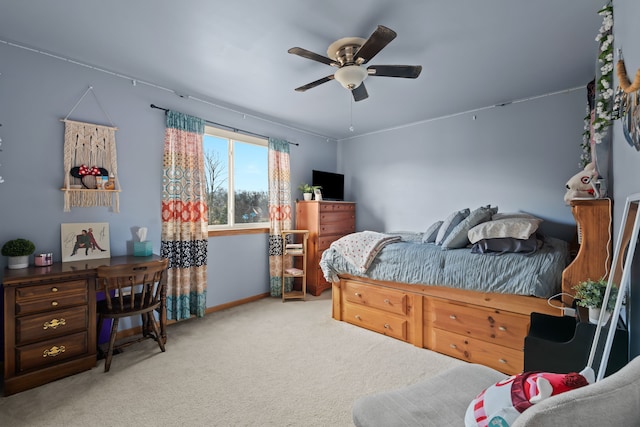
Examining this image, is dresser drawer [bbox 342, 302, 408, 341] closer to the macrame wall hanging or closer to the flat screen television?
the flat screen television

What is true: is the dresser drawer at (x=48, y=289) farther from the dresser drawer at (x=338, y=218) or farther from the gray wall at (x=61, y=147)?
the dresser drawer at (x=338, y=218)

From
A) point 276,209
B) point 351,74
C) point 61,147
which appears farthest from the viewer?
point 276,209

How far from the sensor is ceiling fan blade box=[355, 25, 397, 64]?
5.93 ft

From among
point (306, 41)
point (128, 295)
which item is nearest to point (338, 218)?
point (306, 41)

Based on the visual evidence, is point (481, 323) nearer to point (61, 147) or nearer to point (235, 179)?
point (235, 179)

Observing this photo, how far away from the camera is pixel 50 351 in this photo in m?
2.22

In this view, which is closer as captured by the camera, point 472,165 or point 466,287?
point 466,287

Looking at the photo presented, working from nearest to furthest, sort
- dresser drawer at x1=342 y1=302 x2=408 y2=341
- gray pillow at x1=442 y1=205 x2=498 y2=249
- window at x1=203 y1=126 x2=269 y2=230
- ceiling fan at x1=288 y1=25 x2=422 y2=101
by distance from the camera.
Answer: ceiling fan at x1=288 y1=25 x2=422 y2=101
gray pillow at x1=442 y1=205 x2=498 y2=249
dresser drawer at x1=342 y1=302 x2=408 y2=341
window at x1=203 y1=126 x2=269 y2=230

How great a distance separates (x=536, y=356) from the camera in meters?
1.65

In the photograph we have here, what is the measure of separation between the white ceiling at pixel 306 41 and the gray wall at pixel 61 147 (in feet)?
0.58

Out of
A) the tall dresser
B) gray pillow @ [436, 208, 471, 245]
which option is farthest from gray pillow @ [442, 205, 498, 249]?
the tall dresser

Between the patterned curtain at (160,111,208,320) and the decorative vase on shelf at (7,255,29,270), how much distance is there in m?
1.11

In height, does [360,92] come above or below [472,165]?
above

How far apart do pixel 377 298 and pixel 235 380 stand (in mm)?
1604
